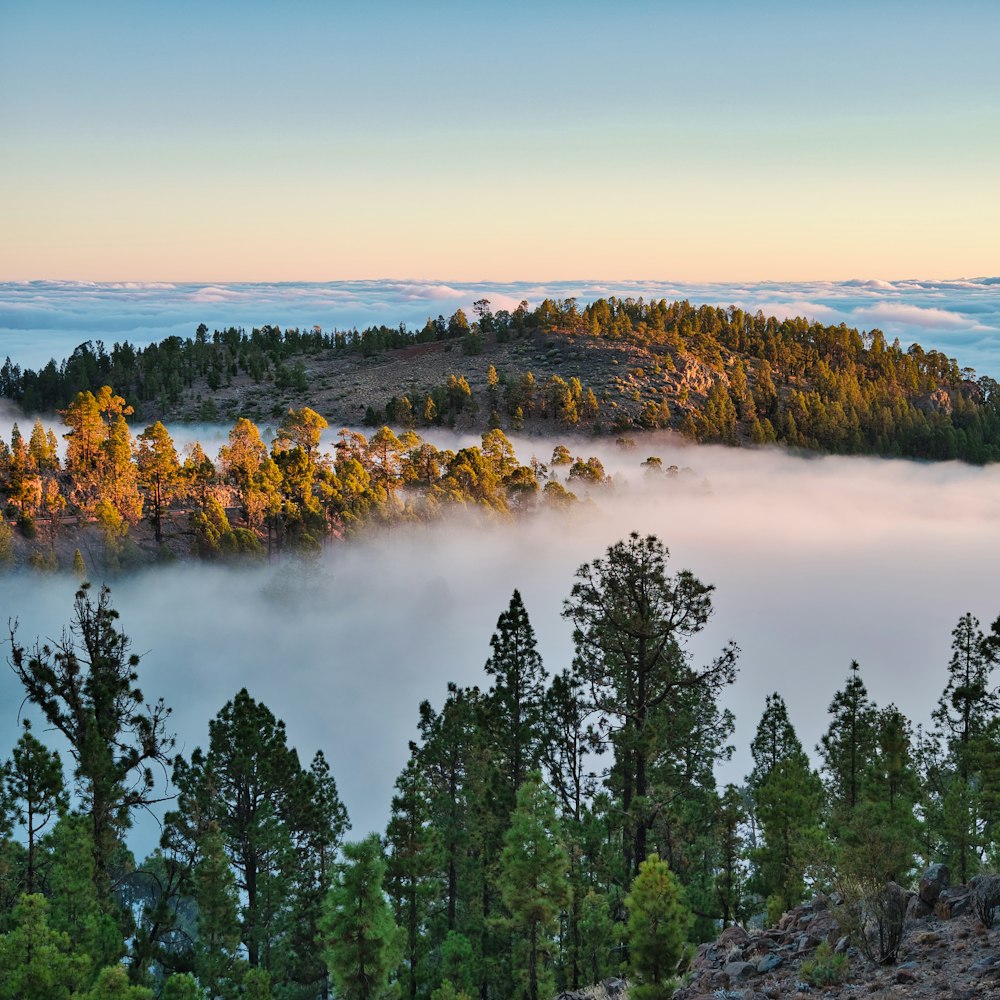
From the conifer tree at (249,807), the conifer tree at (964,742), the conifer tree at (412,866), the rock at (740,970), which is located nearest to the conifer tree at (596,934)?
the conifer tree at (412,866)

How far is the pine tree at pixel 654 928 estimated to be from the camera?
79.0 feet

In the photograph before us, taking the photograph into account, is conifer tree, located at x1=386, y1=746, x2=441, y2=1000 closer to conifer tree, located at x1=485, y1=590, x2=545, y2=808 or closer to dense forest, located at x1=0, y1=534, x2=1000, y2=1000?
dense forest, located at x1=0, y1=534, x2=1000, y2=1000

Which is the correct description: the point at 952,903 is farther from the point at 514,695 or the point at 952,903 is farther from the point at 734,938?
the point at 514,695

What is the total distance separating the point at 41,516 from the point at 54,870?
83381 mm

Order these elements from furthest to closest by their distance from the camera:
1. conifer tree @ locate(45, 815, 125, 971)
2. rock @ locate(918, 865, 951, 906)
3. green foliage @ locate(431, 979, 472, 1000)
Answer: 1. green foliage @ locate(431, 979, 472, 1000)
2. conifer tree @ locate(45, 815, 125, 971)
3. rock @ locate(918, 865, 951, 906)

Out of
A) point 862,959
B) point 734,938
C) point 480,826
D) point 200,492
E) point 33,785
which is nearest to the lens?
point 862,959

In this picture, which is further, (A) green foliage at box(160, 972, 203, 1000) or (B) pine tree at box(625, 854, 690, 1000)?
(A) green foliage at box(160, 972, 203, 1000)

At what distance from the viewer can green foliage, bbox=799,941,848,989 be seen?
63.2 feet

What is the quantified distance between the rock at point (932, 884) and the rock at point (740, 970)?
13.3 ft

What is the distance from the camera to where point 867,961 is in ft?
64.2

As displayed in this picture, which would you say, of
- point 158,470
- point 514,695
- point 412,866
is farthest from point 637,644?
point 158,470

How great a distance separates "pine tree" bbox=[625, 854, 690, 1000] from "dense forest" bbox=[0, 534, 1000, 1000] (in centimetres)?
7

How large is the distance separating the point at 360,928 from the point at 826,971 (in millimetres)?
12981

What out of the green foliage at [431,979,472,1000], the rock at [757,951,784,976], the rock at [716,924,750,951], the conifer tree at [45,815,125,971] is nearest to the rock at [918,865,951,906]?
the rock at [757,951,784,976]
